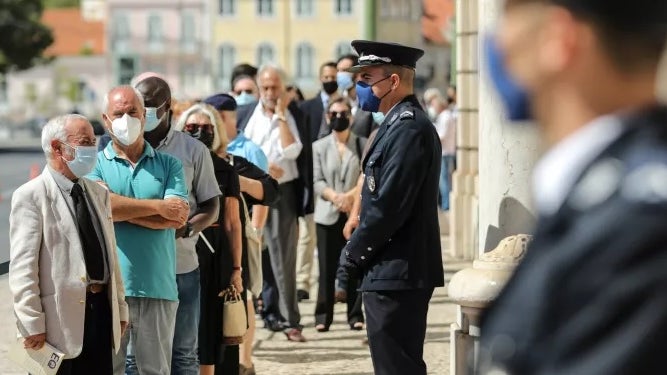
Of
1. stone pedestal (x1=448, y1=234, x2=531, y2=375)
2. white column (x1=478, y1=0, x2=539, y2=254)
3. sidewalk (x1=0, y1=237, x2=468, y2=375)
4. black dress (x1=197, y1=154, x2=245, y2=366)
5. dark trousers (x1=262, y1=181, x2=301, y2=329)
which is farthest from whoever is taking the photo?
dark trousers (x1=262, y1=181, x2=301, y2=329)

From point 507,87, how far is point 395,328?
467cm

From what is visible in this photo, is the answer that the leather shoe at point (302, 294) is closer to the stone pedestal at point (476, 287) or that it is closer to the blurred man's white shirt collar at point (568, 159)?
the stone pedestal at point (476, 287)

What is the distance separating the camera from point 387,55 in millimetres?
7125

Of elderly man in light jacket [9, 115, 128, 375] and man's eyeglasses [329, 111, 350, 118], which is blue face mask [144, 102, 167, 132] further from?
man's eyeglasses [329, 111, 350, 118]

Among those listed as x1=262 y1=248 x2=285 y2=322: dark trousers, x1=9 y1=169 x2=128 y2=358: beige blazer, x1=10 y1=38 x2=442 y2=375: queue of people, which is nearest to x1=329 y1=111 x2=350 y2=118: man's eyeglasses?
x1=262 y1=248 x2=285 y2=322: dark trousers

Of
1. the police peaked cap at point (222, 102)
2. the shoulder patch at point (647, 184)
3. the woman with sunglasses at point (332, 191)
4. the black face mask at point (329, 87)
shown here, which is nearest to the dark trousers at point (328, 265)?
the woman with sunglasses at point (332, 191)

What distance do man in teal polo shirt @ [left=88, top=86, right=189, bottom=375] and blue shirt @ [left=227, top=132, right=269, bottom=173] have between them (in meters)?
2.44

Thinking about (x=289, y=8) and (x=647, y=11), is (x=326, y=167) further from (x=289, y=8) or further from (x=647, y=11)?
(x=289, y=8)

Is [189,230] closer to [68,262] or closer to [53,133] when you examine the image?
[53,133]

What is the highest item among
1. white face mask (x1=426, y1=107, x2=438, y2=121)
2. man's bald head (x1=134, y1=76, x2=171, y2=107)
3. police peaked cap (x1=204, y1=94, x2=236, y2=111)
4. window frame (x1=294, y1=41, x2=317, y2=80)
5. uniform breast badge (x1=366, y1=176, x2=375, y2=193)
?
man's bald head (x1=134, y1=76, x2=171, y2=107)

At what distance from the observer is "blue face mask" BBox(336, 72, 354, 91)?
13.5 m

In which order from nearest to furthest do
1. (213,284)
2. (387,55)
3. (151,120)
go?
(387,55) < (151,120) < (213,284)

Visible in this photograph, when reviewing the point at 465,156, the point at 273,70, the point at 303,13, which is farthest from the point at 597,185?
the point at 303,13

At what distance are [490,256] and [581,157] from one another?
5233 millimetres
